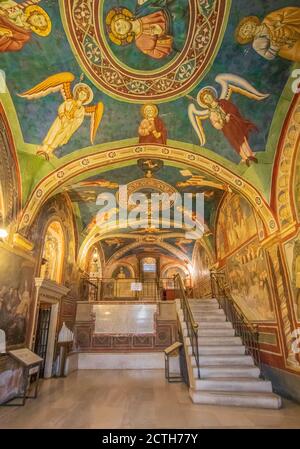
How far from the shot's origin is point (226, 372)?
5496 millimetres

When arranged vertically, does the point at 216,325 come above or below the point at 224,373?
above

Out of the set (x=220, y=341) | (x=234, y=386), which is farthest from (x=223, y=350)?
(x=234, y=386)

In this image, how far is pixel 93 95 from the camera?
549 centimetres

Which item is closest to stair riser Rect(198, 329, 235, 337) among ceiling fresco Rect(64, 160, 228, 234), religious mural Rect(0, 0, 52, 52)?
ceiling fresco Rect(64, 160, 228, 234)

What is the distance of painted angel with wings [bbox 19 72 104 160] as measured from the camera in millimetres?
5117

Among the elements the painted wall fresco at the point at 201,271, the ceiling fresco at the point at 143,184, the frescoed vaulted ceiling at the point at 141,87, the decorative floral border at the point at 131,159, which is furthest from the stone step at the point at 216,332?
the painted wall fresco at the point at 201,271

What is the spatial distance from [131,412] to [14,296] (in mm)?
3600

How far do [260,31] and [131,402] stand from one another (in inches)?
283

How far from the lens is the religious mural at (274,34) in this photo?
13.9ft

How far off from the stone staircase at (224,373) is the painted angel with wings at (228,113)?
15.3 feet

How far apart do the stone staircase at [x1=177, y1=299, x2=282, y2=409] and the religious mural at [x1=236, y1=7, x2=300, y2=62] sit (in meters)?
6.30

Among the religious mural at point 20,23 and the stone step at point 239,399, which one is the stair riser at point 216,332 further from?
the religious mural at point 20,23

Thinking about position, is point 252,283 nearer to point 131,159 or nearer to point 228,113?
point 228,113

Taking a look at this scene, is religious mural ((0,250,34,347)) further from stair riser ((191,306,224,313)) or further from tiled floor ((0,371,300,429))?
stair riser ((191,306,224,313))
